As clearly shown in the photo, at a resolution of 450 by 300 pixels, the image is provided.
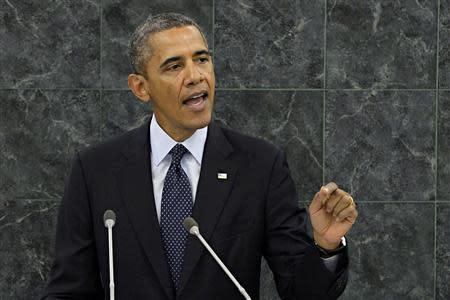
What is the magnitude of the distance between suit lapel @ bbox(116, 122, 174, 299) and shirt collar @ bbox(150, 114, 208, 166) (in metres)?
0.02

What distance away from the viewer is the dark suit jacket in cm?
214

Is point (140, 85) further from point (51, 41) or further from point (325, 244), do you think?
point (51, 41)

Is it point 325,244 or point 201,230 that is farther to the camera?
point 201,230

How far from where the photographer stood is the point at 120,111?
4.09m

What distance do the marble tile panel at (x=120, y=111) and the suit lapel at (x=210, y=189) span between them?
5.95ft

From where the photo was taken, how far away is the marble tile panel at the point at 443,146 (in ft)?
13.4

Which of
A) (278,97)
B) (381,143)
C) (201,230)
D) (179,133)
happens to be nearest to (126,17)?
(278,97)

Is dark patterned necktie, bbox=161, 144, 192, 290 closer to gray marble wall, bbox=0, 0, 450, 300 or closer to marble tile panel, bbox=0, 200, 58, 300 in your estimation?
gray marble wall, bbox=0, 0, 450, 300

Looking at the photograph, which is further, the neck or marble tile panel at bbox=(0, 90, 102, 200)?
marble tile panel at bbox=(0, 90, 102, 200)

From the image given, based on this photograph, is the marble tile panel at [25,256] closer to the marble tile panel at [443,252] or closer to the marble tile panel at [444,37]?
the marble tile panel at [443,252]

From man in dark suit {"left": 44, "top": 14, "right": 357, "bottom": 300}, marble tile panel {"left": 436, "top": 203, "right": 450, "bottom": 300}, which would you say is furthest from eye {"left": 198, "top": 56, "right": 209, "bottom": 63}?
marble tile panel {"left": 436, "top": 203, "right": 450, "bottom": 300}

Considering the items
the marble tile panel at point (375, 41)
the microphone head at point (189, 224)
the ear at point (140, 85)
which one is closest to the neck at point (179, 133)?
the ear at point (140, 85)

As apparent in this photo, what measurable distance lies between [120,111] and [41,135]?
374 mm

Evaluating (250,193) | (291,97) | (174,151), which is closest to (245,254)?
(250,193)
